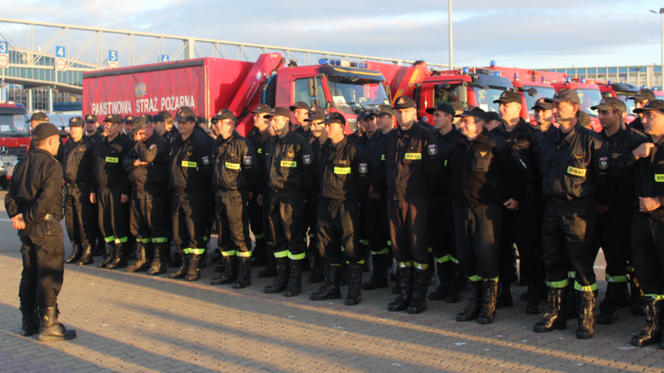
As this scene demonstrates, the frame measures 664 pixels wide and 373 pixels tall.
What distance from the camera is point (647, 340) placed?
483 cm

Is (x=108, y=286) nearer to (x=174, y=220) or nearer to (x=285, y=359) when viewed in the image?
(x=174, y=220)

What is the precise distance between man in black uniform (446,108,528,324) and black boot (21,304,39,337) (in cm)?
396

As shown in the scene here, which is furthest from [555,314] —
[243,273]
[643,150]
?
[243,273]

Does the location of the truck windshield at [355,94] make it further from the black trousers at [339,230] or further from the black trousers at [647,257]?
the black trousers at [647,257]

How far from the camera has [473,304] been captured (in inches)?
225

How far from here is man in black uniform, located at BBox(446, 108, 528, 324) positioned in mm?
5531

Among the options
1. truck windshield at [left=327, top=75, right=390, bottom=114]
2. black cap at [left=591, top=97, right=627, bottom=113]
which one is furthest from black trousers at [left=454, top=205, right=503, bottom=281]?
truck windshield at [left=327, top=75, right=390, bottom=114]

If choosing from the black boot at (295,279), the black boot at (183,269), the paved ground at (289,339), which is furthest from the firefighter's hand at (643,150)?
the black boot at (183,269)

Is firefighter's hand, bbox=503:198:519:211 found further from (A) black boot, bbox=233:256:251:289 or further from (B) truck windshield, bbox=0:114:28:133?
(B) truck windshield, bbox=0:114:28:133

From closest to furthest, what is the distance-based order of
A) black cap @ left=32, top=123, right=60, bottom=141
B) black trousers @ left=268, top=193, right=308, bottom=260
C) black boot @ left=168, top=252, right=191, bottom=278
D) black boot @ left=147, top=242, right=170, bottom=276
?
black cap @ left=32, top=123, right=60, bottom=141, black trousers @ left=268, top=193, right=308, bottom=260, black boot @ left=168, top=252, right=191, bottom=278, black boot @ left=147, top=242, right=170, bottom=276

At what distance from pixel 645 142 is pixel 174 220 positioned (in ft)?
18.2

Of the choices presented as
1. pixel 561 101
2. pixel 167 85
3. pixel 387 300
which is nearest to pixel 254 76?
pixel 167 85

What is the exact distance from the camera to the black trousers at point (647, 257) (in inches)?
190

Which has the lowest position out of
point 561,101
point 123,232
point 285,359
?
point 285,359
